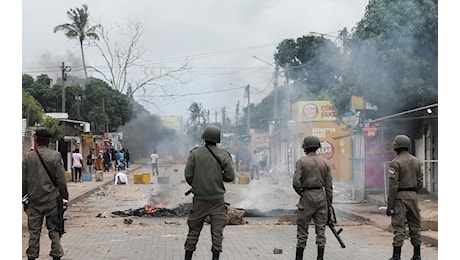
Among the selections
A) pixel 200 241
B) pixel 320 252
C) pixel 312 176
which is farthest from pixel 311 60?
pixel 320 252

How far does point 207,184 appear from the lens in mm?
8508

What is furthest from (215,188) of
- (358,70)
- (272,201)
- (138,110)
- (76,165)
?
(138,110)

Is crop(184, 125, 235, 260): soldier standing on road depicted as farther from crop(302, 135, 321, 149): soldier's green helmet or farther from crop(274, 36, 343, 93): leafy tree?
crop(274, 36, 343, 93): leafy tree

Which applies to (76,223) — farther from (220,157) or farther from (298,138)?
(298,138)

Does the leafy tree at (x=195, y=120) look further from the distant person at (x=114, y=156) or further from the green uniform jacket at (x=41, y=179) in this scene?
the green uniform jacket at (x=41, y=179)

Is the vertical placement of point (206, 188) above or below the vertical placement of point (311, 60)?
below

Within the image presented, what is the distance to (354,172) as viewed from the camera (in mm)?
22375

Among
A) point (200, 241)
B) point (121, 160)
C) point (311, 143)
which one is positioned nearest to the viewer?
point (311, 143)

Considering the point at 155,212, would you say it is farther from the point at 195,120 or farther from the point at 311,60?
the point at 195,120

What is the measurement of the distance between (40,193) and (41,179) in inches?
6.7

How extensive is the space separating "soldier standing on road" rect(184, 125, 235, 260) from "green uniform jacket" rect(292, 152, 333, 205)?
907 millimetres

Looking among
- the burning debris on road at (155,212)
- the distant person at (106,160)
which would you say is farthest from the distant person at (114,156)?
the burning debris on road at (155,212)

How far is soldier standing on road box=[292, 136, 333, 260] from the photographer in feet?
29.0

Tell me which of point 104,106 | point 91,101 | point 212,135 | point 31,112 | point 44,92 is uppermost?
point 44,92
